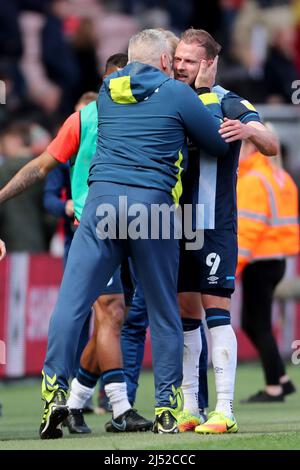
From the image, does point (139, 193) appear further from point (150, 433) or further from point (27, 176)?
point (150, 433)

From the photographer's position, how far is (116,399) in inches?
341

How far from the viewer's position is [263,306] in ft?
39.7

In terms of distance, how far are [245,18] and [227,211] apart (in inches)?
512

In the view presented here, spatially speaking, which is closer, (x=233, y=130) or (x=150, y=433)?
(x=233, y=130)

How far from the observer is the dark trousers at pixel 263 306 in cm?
1200

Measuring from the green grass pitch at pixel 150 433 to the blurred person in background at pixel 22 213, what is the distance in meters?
1.69

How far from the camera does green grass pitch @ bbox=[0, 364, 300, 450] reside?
745 cm

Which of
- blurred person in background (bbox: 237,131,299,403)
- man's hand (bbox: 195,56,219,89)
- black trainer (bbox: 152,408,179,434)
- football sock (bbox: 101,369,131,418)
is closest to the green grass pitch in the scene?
black trainer (bbox: 152,408,179,434)

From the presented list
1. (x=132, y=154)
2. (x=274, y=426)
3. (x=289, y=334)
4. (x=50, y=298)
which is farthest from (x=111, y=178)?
(x=289, y=334)

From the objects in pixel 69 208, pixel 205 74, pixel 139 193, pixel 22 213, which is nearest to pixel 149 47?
pixel 205 74

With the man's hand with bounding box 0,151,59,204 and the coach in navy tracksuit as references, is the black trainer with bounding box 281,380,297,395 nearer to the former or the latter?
the coach in navy tracksuit

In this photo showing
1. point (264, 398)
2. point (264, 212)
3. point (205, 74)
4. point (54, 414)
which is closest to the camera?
point (54, 414)

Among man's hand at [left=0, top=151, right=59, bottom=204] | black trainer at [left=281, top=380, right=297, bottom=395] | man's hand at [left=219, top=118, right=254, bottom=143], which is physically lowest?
black trainer at [left=281, top=380, right=297, bottom=395]

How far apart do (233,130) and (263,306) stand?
4430 mm
